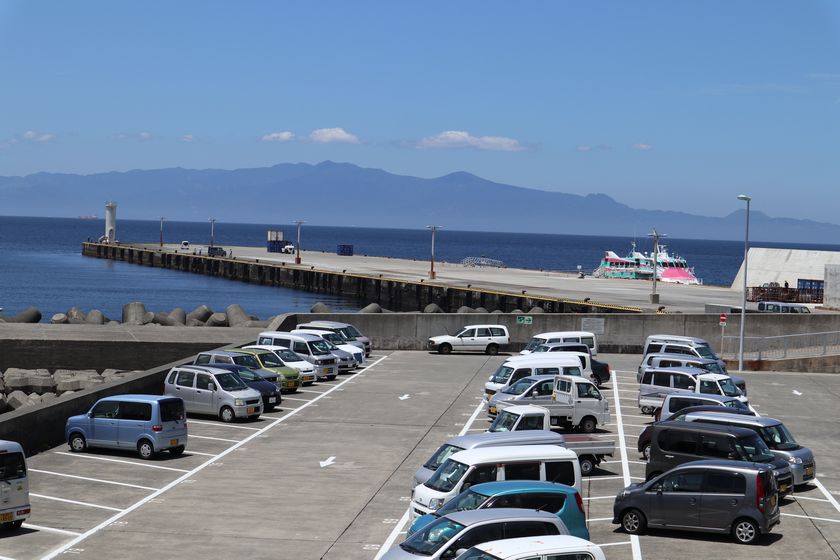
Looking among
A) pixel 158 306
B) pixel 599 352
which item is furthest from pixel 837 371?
pixel 158 306

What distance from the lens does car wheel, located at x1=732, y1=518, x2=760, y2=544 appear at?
18.4m

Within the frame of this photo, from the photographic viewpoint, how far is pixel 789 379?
40.6 m

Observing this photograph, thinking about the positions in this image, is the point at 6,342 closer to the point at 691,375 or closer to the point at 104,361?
the point at 104,361

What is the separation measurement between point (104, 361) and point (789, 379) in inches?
1057

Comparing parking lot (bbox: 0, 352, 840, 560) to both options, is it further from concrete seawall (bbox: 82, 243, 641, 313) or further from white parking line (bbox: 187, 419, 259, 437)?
concrete seawall (bbox: 82, 243, 641, 313)

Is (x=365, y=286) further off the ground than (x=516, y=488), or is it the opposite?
(x=516, y=488)

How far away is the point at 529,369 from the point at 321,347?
959 cm

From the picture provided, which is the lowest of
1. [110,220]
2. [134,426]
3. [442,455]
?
[134,426]

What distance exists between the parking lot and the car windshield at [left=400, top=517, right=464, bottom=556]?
10.3 feet

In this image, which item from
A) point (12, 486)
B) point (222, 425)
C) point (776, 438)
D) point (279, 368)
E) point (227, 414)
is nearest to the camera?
point (12, 486)

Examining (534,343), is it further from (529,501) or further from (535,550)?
(535,550)

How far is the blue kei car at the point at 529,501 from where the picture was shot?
16.5 meters

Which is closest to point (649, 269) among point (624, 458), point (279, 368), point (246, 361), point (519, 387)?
point (279, 368)

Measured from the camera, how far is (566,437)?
23312 millimetres
